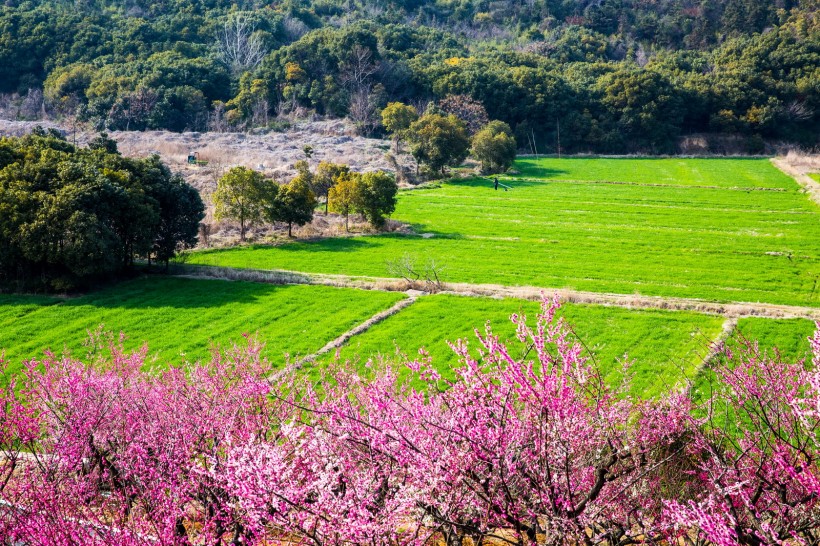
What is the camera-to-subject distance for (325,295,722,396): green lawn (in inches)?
853

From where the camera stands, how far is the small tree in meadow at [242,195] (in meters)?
42.2

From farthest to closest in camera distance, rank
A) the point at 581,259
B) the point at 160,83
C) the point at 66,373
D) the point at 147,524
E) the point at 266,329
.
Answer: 1. the point at 160,83
2. the point at 581,259
3. the point at 266,329
4. the point at 66,373
5. the point at 147,524

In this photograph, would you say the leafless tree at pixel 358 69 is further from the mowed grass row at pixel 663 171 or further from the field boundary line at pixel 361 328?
the field boundary line at pixel 361 328

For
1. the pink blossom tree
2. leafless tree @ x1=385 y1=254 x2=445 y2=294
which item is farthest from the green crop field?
the pink blossom tree

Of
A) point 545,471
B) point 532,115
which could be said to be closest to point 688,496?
point 545,471

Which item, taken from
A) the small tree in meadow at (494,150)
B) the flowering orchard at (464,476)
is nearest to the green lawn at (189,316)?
the flowering orchard at (464,476)

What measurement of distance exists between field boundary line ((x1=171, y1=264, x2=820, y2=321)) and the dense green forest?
56.1m

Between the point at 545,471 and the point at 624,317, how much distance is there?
21118mm

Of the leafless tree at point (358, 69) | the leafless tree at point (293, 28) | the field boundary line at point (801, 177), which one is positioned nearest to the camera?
the field boundary line at point (801, 177)

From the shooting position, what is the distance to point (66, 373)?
12.5m

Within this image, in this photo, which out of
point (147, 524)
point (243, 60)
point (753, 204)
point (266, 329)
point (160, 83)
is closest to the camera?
point (147, 524)

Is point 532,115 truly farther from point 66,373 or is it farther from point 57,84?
point 66,373

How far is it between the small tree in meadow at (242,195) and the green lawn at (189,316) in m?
9.84

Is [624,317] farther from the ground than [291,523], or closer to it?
closer to it
